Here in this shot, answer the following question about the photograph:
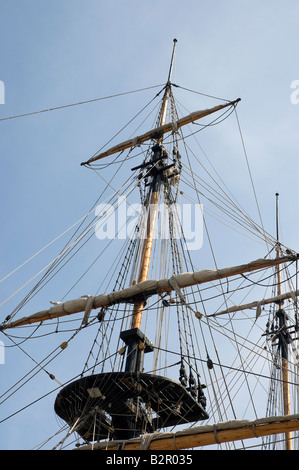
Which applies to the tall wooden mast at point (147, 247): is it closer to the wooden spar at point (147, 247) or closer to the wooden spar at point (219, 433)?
the wooden spar at point (147, 247)

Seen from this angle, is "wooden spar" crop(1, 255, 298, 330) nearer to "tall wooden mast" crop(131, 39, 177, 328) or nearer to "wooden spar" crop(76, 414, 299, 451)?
"tall wooden mast" crop(131, 39, 177, 328)

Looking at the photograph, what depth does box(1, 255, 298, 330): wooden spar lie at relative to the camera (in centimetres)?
1518

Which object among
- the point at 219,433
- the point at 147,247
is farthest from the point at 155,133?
the point at 219,433

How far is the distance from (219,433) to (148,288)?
4310 millimetres

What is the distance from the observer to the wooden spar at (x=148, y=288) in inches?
598

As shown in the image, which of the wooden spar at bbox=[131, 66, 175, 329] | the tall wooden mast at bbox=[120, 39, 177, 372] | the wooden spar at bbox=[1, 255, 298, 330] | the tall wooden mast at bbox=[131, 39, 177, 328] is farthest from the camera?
the tall wooden mast at bbox=[131, 39, 177, 328]

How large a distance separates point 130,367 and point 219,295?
266cm

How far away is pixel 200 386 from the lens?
48.3 ft

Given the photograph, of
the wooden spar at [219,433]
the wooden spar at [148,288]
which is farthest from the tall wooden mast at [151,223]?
the wooden spar at [219,433]

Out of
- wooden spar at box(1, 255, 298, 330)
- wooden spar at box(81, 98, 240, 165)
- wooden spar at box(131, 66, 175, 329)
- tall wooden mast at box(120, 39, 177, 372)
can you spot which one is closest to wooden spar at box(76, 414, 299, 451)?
tall wooden mast at box(120, 39, 177, 372)

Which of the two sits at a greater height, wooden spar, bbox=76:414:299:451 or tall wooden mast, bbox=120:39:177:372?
tall wooden mast, bbox=120:39:177:372

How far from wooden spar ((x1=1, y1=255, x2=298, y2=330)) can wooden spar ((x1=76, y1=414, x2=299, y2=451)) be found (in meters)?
3.80
